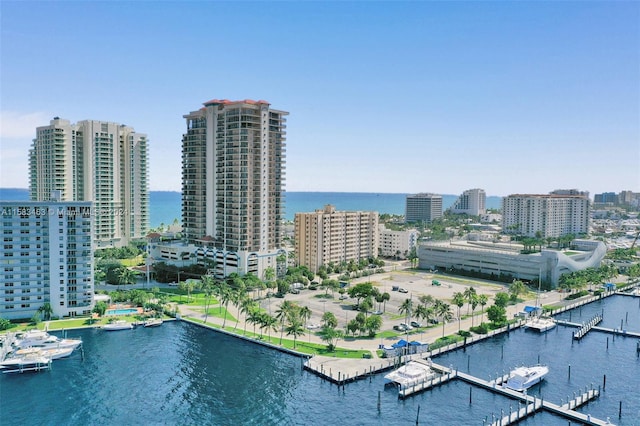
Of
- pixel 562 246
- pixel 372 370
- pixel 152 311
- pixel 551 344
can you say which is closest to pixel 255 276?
pixel 152 311

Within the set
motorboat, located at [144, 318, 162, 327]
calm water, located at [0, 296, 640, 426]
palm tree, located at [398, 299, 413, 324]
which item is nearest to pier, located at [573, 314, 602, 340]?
calm water, located at [0, 296, 640, 426]

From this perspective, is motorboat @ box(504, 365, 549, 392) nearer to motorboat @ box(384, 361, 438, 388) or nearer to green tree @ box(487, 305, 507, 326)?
motorboat @ box(384, 361, 438, 388)

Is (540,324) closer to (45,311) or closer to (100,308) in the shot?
(100,308)

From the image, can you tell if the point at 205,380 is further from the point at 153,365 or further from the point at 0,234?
the point at 0,234

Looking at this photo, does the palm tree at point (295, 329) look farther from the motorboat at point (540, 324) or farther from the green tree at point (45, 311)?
the green tree at point (45, 311)

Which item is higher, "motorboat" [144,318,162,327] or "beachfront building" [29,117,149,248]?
"beachfront building" [29,117,149,248]

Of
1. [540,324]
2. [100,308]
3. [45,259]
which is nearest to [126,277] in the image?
[100,308]
